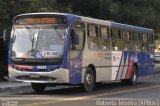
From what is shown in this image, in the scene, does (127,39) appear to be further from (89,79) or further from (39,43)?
(39,43)

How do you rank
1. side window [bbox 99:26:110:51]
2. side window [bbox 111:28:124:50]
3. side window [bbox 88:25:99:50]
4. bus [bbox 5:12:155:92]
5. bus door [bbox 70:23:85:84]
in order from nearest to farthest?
1. bus [bbox 5:12:155:92]
2. bus door [bbox 70:23:85:84]
3. side window [bbox 88:25:99:50]
4. side window [bbox 99:26:110:51]
5. side window [bbox 111:28:124:50]

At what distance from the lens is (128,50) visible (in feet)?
83.4

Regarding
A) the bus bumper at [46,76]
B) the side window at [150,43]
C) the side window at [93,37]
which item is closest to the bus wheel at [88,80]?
the side window at [93,37]

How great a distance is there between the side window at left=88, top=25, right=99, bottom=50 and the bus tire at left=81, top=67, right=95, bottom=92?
38.5 inches

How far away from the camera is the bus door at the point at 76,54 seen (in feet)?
62.6

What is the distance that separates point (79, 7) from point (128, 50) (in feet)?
60.7

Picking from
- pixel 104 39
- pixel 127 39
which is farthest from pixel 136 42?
pixel 104 39

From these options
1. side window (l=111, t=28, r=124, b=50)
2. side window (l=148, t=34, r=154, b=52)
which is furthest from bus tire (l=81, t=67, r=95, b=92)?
side window (l=148, t=34, r=154, b=52)

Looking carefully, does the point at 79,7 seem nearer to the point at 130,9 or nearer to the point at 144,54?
the point at 130,9

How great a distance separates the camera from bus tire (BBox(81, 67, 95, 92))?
2026 cm

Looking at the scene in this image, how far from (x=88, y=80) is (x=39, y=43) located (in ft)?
8.87

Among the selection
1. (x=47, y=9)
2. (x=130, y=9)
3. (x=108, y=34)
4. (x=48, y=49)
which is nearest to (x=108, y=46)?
(x=108, y=34)

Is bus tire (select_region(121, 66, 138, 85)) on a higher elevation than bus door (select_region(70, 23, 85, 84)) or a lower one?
lower

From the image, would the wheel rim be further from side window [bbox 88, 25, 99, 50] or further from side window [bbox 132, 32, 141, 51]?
side window [bbox 132, 32, 141, 51]
